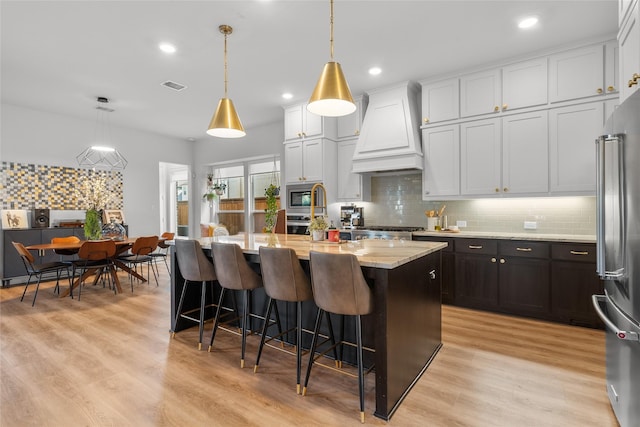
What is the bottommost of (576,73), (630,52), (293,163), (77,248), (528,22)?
(77,248)

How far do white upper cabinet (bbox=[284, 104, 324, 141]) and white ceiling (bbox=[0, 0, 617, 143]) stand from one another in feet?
1.41

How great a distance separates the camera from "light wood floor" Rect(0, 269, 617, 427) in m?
1.95

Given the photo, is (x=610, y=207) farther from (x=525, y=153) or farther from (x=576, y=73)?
(x=576, y=73)

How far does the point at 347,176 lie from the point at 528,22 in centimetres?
281

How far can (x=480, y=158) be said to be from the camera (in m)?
4.10

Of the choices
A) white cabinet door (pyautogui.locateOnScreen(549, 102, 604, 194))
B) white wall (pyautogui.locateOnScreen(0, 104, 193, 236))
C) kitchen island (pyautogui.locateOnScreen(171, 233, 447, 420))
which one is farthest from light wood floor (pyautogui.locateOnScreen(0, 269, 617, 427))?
white wall (pyautogui.locateOnScreen(0, 104, 193, 236))

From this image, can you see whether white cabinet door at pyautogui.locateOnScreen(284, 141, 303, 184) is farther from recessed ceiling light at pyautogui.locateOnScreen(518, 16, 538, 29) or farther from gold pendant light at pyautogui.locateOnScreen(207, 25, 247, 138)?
recessed ceiling light at pyautogui.locateOnScreen(518, 16, 538, 29)

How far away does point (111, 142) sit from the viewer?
21.6ft

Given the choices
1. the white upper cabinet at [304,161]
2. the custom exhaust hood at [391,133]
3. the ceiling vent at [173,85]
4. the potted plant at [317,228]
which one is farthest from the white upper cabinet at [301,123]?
the potted plant at [317,228]

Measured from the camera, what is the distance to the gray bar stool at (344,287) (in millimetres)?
1933

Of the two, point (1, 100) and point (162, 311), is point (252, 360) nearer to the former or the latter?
point (162, 311)

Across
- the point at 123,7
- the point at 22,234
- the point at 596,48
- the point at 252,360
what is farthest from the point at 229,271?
the point at 22,234

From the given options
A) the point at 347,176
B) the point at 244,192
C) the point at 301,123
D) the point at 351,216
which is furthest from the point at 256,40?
the point at 244,192

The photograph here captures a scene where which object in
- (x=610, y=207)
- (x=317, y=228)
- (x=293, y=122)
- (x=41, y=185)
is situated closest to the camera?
(x=610, y=207)
